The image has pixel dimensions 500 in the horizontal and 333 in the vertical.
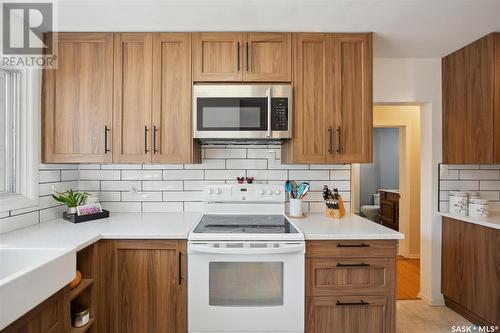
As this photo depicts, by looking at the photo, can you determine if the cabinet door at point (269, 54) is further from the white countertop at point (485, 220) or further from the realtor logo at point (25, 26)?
the white countertop at point (485, 220)

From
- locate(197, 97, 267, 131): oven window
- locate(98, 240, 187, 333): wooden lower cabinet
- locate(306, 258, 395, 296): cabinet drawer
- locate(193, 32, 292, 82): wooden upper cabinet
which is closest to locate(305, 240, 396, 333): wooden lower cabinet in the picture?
locate(306, 258, 395, 296): cabinet drawer

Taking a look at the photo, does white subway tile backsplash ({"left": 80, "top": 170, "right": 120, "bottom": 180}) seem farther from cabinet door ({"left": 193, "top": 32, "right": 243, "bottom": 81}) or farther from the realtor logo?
cabinet door ({"left": 193, "top": 32, "right": 243, "bottom": 81})

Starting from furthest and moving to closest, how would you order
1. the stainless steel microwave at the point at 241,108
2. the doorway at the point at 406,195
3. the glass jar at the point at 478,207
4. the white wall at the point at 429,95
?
the doorway at the point at 406,195, the white wall at the point at 429,95, the glass jar at the point at 478,207, the stainless steel microwave at the point at 241,108

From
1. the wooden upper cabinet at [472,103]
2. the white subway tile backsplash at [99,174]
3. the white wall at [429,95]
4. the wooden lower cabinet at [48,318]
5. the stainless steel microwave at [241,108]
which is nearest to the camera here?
the wooden lower cabinet at [48,318]

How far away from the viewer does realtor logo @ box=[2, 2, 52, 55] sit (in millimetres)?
1801

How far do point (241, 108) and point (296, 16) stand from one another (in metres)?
0.69

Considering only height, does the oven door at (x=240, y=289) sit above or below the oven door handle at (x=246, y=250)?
below

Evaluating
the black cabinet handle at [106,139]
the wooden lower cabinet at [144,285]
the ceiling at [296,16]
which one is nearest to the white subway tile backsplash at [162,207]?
the black cabinet handle at [106,139]

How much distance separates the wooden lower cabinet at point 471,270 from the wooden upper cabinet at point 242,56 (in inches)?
74.8

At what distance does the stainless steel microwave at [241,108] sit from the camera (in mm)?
2045

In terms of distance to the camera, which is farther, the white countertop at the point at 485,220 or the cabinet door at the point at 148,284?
the white countertop at the point at 485,220

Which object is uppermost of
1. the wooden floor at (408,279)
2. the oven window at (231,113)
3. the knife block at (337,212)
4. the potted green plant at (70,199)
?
the oven window at (231,113)

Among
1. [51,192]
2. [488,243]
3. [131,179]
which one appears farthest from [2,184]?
[488,243]

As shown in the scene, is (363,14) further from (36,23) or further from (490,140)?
(36,23)
